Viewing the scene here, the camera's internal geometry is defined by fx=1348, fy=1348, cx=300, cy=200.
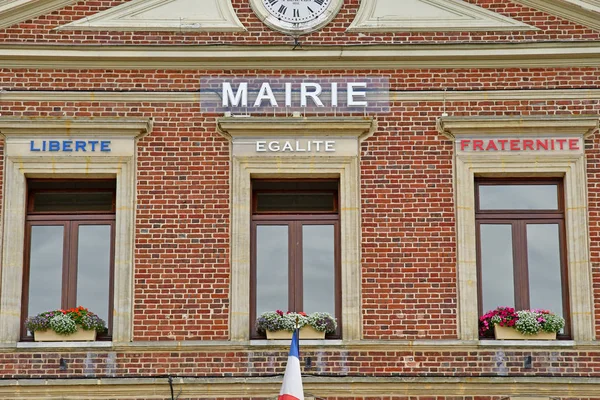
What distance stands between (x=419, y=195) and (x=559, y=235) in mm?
1938

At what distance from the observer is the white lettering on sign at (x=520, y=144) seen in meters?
17.8

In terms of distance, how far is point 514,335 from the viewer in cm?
1717

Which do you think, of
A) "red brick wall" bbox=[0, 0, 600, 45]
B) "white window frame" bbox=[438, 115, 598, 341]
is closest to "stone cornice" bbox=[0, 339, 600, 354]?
"white window frame" bbox=[438, 115, 598, 341]

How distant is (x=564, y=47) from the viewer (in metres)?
→ 18.0

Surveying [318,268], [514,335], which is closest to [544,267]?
[514,335]

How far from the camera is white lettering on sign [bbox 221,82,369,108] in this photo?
59.1ft

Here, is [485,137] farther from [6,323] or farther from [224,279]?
[6,323]

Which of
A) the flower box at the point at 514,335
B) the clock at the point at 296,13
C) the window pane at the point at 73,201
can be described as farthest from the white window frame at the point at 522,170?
the window pane at the point at 73,201

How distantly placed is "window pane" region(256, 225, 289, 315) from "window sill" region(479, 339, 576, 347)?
8.67 ft

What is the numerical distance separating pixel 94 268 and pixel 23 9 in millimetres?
3662

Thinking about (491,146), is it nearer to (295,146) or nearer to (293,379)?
(295,146)

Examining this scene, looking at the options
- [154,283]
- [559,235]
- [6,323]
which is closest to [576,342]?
[559,235]

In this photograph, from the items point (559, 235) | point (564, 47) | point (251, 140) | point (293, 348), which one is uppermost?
point (564, 47)

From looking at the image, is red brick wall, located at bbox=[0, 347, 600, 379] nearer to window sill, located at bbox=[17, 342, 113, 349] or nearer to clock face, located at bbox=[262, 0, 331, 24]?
window sill, located at bbox=[17, 342, 113, 349]
